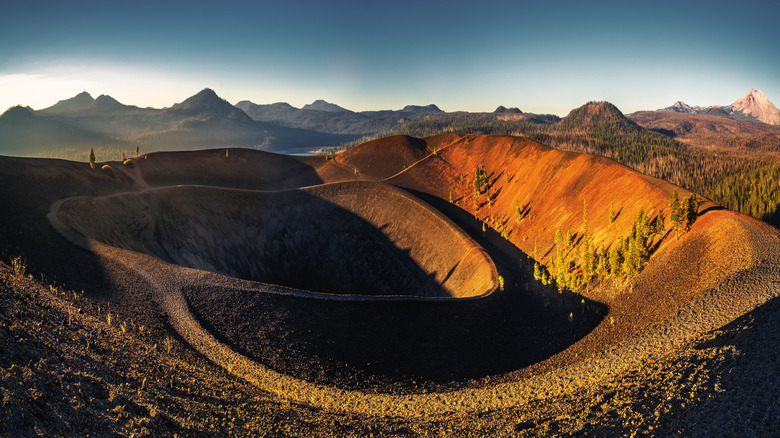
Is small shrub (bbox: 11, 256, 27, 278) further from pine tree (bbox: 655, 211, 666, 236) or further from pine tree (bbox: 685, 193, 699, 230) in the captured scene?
pine tree (bbox: 685, 193, 699, 230)

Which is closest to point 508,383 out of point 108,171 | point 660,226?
point 660,226

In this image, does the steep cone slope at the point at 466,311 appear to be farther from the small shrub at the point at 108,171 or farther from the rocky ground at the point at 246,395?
the small shrub at the point at 108,171

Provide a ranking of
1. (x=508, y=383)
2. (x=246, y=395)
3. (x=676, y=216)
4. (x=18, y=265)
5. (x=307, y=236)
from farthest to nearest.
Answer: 1. (x=307, y=236)
2. (x=676, y=216)
3. (x=18, y=265)
4. (x=508, y=383)
5. (x=246, y=395)

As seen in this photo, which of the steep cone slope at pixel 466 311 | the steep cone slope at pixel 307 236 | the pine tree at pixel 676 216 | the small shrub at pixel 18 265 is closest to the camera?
the steep cone slope at pixel 466 311

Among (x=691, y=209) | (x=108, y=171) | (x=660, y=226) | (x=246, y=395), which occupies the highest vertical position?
(x=108, y=171)

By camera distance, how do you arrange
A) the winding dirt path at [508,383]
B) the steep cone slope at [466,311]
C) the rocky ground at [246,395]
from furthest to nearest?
1. the steep cone slope at [466,311]
2. the winding dirt path at [508,383]
3. the rocky ground at [246,395]

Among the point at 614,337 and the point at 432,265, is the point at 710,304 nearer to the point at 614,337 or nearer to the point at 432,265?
the point at 614,337

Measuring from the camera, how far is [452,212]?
264 ft

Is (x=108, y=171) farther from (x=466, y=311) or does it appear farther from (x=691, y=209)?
(x=691, y=209)

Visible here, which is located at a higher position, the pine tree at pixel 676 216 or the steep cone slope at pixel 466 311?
the pine tree at pixel 676 216

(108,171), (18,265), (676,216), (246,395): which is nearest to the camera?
(246,395)

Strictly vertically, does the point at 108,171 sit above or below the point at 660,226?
above

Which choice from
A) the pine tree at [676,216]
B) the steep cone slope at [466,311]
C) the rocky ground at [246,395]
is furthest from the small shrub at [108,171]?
the pine tree at [676,216]

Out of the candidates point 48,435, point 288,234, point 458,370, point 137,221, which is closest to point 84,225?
point 137,221
